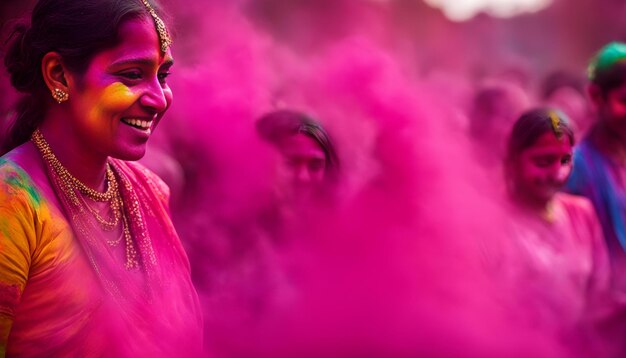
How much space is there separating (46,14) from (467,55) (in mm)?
1852

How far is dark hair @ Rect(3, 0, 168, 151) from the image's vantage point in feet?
6.91

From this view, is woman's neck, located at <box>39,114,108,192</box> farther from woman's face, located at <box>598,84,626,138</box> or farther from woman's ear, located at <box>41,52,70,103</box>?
woman's face, located at <box>598,84,626,138</box>

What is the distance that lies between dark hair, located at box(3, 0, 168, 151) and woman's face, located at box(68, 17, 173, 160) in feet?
0.10

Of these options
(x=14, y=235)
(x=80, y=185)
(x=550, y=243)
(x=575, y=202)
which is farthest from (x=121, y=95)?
(x=575, y=202)

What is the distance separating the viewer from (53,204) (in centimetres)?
211

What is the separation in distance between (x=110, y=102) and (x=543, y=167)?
1785mm

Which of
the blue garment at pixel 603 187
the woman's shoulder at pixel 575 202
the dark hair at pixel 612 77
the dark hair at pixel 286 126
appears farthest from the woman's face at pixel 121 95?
the dark hair at pixel 612 77

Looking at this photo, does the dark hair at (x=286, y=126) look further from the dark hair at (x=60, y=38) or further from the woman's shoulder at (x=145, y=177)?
the dark hair at (x=60, y=38)

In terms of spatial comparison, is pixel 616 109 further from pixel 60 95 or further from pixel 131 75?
pixel 60 95

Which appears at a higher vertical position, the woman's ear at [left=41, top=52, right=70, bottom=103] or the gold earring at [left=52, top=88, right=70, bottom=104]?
the woman's ear at [left=41, top=52, right=70, bottom=103]

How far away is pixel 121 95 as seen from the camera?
2162 millimetres

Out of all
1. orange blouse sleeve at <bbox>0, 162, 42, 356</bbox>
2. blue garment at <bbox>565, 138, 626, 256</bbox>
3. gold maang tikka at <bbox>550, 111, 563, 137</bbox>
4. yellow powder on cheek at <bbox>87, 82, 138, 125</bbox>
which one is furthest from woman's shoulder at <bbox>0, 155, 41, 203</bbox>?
blue garment at <bbox>565, 138, 626, 256</bbox>

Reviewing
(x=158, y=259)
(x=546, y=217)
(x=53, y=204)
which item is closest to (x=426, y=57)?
(x=546, y=217)

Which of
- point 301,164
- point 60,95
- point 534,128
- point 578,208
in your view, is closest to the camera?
point 60,95
